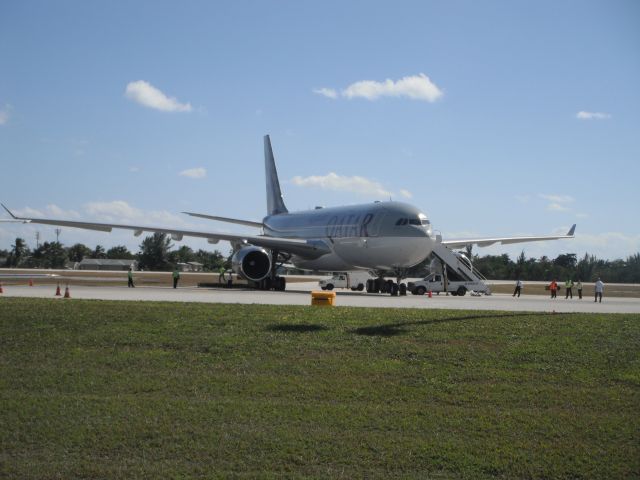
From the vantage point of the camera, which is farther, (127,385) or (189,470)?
(127,385)

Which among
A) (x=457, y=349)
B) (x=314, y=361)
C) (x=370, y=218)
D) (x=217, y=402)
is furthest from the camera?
(x=370, y=218)

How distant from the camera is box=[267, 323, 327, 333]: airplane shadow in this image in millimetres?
15484

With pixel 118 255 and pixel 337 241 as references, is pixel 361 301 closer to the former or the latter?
pixel 337 241

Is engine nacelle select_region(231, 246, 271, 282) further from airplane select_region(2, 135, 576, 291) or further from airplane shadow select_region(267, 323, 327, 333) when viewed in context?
airplane shadow select_region(267, 323, 327, 333)

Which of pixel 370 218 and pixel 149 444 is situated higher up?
pixel 370 218

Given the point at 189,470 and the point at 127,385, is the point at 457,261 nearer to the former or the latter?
the point at 127,385

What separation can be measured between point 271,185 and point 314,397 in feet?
147

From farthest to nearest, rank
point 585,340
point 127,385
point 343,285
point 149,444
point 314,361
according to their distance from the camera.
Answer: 1. point 343,285
2. point 585,340
3. point 314,361
4. point 127,385
5. point 149,444

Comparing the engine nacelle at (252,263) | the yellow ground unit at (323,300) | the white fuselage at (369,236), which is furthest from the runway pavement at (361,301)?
the engine nacelle at (252,263)

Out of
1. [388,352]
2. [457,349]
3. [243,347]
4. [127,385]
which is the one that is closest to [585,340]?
[457,349]

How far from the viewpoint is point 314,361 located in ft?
42.6

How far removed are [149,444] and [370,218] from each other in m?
27.4

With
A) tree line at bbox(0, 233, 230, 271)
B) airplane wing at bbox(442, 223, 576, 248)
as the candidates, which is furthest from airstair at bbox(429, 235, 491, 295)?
tree line at bbox(0, 233, 230, 271)

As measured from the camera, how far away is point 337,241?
38594 millimetres
